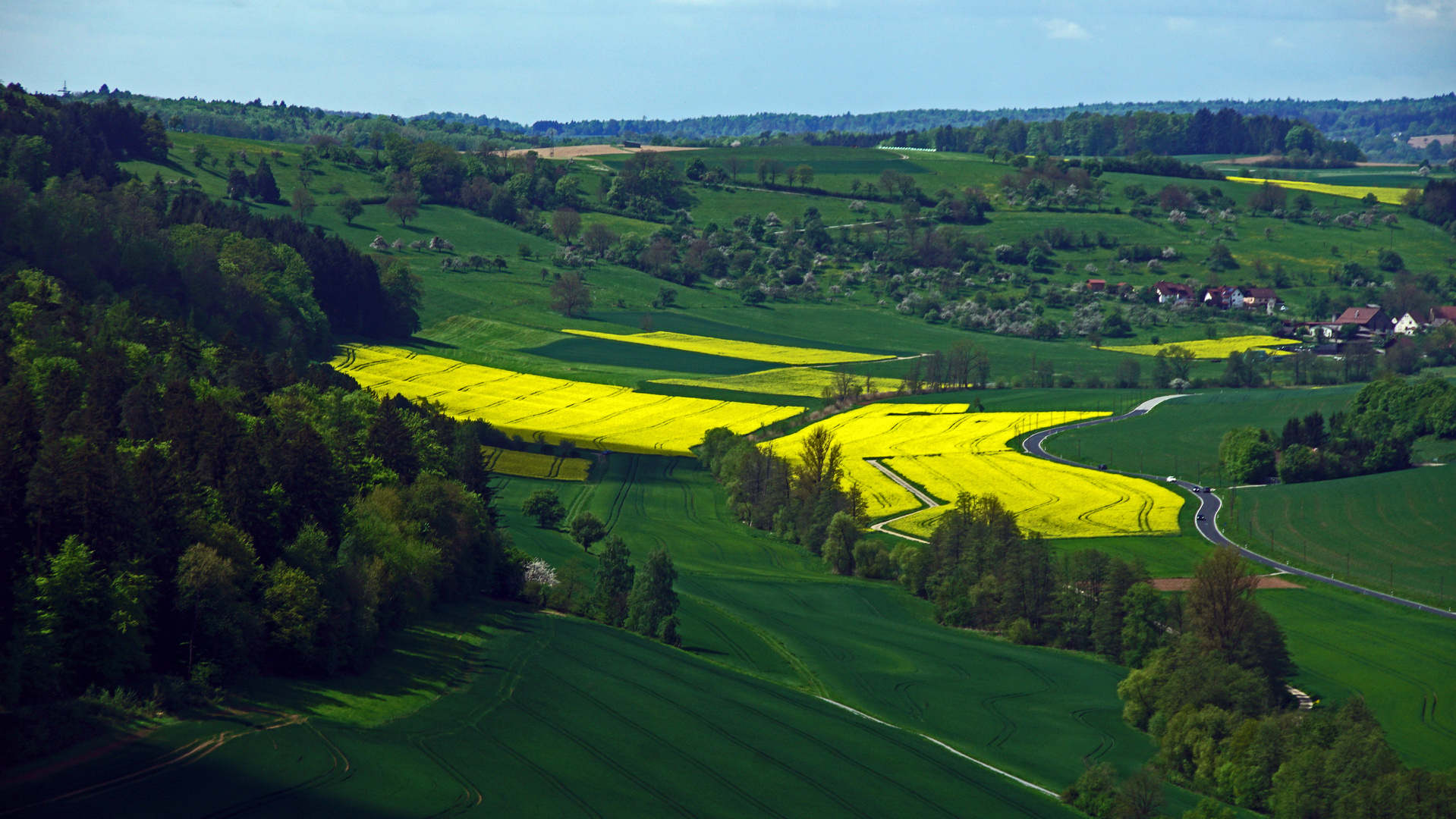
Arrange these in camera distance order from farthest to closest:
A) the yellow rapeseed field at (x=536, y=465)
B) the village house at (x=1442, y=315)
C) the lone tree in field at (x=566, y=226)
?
the lone tree in field at (x=566, y=226)
the village house at (x=1442, y=315)
the yellow rapeseed field at (x=536, y=465)

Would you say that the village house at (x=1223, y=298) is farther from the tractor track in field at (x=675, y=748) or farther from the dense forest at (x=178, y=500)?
the tractor track in field at (x=675, y=748)

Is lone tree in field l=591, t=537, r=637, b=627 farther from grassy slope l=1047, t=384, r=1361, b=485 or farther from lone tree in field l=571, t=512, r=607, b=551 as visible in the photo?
grassy slope l=1047, t=384, r=1361, b=485

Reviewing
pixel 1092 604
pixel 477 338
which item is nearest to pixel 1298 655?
pixel 1092 604

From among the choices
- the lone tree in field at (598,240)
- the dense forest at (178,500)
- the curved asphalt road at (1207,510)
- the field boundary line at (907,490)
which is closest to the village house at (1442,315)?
the curved asphalt road at (1207,510)

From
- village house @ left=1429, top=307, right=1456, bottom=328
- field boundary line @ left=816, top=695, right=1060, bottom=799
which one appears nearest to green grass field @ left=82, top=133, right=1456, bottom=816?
field boundary line @ left=816, top=695, right=1060, bottom=799

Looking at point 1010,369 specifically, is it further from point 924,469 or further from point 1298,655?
point 1298,655

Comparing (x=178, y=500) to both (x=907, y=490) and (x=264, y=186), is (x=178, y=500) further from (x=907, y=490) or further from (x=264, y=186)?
(x=264, y=186)

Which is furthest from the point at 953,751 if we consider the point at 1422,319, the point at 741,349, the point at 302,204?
the point at 302,204
